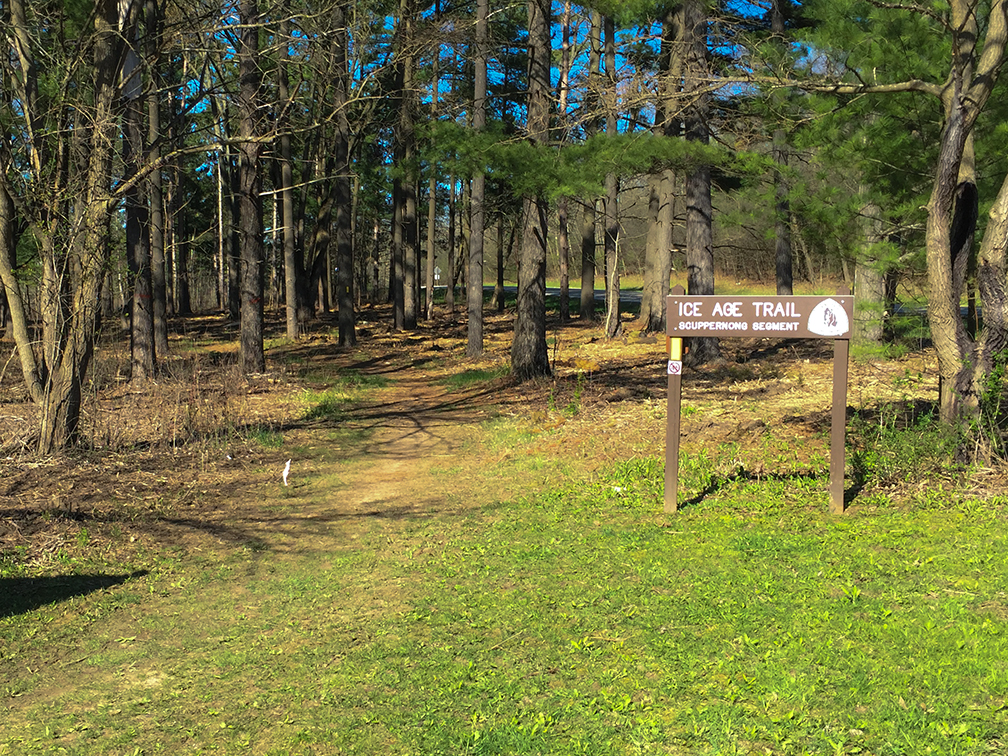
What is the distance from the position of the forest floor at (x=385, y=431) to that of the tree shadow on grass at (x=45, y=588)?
467mm

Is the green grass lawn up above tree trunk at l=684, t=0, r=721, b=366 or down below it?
below

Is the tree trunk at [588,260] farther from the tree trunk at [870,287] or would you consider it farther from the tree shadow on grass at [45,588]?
the tree shadow on grass at [45,588]

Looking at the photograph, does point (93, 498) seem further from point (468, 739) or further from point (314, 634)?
point (468, 739)

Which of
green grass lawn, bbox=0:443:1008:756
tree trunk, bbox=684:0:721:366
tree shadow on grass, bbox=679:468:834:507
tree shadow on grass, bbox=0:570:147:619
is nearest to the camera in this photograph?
green grass lawn, bbox=0:443:1008:756

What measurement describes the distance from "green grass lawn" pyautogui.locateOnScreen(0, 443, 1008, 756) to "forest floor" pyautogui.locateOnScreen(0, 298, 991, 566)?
0.98 meters

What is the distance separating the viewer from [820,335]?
661cm

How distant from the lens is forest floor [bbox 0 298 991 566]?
287 inches

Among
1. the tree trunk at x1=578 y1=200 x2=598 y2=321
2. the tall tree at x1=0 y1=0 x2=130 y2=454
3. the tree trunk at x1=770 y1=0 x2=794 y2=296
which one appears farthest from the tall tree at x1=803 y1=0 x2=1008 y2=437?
the tree trunk at x1=578 y1=200 x2=598 y2=321

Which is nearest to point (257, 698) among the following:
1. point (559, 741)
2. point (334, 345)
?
point (559, 741)

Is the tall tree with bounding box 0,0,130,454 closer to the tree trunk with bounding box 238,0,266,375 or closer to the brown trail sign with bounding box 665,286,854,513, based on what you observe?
the brown trail sign with bounding box 665,286,854,513

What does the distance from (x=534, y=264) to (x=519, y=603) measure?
9.72 meters

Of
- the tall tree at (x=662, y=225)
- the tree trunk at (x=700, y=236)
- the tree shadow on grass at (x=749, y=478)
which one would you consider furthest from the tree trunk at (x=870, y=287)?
the tall tree at (x=662, y=225)

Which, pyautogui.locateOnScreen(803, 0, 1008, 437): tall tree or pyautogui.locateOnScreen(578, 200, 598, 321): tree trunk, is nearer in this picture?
pyautogui.locateOnScreen(803, 0, 1008, 437): tall tree

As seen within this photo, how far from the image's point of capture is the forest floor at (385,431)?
7.29 m
